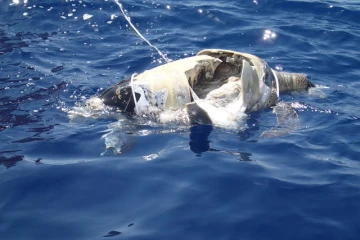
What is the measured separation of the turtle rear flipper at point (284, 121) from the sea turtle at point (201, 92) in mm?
13

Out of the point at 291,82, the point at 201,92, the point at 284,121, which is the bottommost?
the point at 284,121

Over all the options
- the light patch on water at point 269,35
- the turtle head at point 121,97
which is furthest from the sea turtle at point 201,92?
the light patch on water at point 269,35

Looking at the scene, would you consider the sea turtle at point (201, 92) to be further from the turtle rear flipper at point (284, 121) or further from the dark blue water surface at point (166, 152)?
the dark blue water surface at point (166, 152)

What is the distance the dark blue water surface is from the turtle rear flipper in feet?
0.31

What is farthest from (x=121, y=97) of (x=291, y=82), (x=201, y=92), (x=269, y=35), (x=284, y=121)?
(x=269, y=35)

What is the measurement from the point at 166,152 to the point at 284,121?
1837mm

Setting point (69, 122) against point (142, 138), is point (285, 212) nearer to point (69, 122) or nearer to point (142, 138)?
point (142, 138)

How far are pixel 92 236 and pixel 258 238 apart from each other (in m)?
1.50

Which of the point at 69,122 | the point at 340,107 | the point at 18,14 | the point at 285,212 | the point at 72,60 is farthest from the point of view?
the point at 18,14

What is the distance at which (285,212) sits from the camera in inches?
195

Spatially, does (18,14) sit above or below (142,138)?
above

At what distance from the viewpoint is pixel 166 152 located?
6.15m

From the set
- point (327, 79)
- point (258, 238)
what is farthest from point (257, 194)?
point (327, 79)

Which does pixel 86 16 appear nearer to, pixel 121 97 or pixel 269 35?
pixel 269 35
